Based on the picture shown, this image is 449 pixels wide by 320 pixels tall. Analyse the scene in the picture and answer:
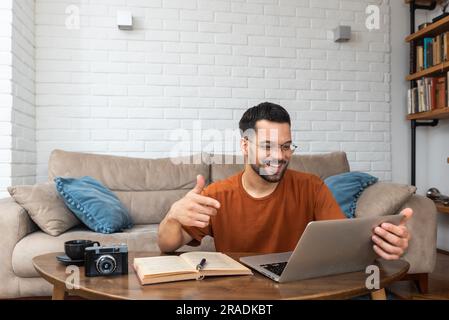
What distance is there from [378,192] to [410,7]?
192 centimetres

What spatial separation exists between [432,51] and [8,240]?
311cm

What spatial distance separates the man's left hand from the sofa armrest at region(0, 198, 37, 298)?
172 cm

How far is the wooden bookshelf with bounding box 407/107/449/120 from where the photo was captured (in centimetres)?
300

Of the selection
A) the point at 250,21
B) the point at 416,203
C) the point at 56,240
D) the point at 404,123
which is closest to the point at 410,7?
the point at 404,123

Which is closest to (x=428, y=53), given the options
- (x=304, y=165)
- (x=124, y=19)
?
(x=304, y=165)

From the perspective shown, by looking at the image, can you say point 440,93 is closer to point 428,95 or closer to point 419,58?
point 428,95

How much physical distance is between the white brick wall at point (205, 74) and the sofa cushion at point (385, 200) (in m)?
1.05

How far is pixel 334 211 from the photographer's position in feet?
4.59

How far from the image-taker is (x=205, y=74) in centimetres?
314

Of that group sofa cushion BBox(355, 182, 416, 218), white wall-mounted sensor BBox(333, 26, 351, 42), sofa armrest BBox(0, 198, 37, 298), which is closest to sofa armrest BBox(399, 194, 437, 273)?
sofa cushion BBox(355, 182, 416, 218)

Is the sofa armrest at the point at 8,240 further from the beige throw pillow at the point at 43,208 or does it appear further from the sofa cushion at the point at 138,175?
the sofa cushion at the point at 138,175

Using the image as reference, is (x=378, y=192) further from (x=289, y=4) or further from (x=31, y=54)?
(x=31, y=54)

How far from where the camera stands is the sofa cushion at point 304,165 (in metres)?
2.81

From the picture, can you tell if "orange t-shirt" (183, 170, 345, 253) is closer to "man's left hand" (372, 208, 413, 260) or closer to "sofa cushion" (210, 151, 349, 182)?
"man's left hand" (372, 208, 413, 260)
